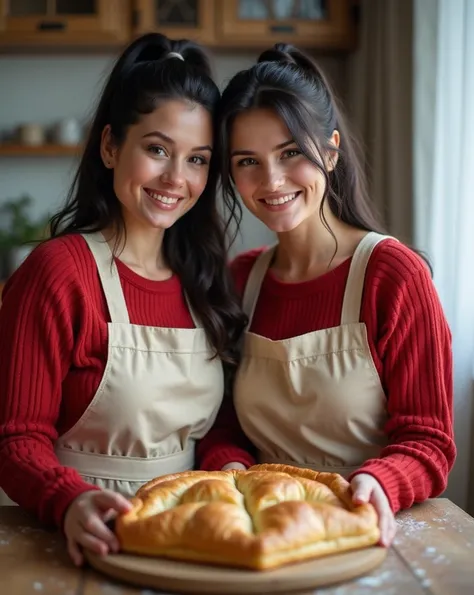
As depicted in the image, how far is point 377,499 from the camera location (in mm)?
1155

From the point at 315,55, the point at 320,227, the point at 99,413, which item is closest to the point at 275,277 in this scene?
the point at 320,227

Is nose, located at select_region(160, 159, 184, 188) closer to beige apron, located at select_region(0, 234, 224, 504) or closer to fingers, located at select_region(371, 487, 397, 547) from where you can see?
beige apron, located at select_region(0, 234, 224, 504)

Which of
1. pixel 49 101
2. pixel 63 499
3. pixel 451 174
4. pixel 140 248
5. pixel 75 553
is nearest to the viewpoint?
pixel 75 553

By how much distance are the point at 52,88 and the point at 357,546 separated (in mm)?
2741

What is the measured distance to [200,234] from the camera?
176 cm

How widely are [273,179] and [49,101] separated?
6.92 feet

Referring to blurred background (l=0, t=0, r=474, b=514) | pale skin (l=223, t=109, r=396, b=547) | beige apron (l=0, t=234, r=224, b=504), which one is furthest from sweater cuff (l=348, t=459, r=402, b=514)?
blurred background (l=0, t=0, r=474, b=514)

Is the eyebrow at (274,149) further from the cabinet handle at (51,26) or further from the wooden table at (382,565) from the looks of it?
the cabinet handle at (51,26)

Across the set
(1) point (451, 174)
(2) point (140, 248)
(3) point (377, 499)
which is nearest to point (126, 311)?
(2) point (140, 248)

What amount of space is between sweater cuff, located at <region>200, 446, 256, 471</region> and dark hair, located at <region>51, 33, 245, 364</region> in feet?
0.61

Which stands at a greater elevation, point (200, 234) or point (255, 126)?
point (255, 126)

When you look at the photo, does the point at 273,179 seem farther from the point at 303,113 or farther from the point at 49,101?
the point at 49,101

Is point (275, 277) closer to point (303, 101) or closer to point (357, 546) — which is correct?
point (303, 101)

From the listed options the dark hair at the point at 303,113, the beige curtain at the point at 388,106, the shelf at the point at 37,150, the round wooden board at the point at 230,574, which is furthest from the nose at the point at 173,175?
the shelf at the point at 37,150
